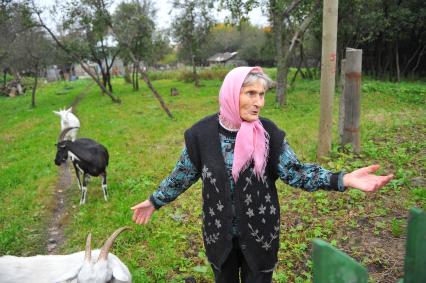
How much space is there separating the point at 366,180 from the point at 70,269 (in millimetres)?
2401

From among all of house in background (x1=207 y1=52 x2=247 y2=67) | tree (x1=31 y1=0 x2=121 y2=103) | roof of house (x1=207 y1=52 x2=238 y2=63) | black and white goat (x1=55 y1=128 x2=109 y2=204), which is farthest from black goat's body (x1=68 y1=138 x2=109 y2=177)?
roof of house (x1=207 y1=52 x2=238 y2=63)

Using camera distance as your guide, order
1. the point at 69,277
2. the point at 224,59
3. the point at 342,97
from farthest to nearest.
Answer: the point at 224,59 → the point at 342,97 → the point at 69,277

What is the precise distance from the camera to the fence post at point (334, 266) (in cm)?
110

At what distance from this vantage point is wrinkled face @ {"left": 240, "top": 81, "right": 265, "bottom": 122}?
7.90 ft

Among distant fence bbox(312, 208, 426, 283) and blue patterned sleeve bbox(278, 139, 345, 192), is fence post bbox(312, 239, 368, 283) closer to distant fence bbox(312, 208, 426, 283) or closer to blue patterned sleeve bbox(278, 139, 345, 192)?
distant fence bbox(312, 208, 426, 283)

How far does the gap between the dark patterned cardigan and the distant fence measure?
1086 mm

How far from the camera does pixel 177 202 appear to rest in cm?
618

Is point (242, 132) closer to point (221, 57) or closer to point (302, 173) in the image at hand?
point (302, 173)

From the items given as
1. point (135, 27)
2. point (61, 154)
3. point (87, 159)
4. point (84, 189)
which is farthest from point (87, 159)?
point (135, 27)

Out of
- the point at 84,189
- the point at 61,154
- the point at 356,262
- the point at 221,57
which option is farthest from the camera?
the point at 221,57

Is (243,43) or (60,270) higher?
(243,43)

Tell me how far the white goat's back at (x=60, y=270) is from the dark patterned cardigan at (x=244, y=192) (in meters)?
0.92

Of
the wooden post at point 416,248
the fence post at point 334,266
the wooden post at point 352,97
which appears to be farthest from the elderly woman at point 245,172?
the wooden post at point 352,97

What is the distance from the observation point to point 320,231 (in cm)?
453
